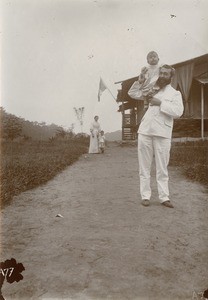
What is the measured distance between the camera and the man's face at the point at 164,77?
14.7ft

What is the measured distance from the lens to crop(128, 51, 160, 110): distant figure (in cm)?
447

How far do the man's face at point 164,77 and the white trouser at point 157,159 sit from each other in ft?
2.10

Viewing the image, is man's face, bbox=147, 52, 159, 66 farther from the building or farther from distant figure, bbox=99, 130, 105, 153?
the building

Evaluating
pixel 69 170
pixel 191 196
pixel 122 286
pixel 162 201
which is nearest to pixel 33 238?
pixel 122 286

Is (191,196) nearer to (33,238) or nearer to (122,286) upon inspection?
(33,238)

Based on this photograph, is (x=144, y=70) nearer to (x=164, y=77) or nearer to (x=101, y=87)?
(x=164, y=77)

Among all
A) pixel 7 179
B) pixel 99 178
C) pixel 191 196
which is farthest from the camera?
pixel 99 178

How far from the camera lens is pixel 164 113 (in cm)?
454

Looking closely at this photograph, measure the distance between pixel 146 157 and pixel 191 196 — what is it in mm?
1073

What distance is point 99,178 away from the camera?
706 centimetres

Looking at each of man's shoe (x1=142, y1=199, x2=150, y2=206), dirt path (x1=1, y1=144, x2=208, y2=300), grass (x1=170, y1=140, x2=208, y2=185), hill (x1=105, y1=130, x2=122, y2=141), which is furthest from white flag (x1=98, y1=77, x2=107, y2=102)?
hill (x1=105, y1=130, x2=122, y2=141)

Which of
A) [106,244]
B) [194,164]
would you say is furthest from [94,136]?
[106,244]

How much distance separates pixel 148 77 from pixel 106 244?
208 cm

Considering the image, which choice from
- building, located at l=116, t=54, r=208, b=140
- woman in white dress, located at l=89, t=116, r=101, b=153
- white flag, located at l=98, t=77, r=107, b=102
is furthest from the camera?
building, located at l=116, t=54, r=208, b=140
